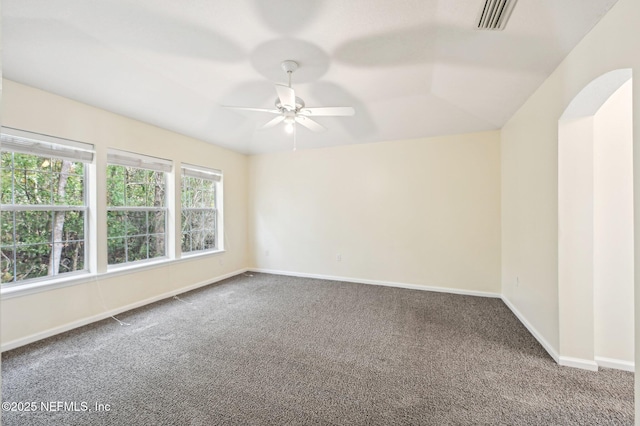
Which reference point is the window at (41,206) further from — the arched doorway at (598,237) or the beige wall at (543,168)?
the arched doorway at (598,237)

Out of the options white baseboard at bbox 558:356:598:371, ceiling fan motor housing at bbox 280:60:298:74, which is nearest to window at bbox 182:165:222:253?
ceiling fan motor housing at bbox 280:60:298:74

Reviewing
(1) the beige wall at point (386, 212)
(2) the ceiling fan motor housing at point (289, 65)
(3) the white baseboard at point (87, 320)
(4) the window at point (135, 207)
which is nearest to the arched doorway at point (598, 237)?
(1) the beige wall at point (386, 212)

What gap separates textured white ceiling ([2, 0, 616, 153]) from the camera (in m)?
2.15

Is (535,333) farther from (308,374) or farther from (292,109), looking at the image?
(292,109)

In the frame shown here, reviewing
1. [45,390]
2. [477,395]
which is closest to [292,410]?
[477,395]

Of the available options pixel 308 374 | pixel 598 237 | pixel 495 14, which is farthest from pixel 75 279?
pixel 598 237

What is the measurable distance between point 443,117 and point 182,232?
411 cm

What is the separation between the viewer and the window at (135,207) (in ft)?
11.9

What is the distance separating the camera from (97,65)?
2736mm

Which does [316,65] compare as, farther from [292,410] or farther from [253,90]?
[292,410]

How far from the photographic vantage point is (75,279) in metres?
3.17

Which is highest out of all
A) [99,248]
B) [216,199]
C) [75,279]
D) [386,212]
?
[216,199]

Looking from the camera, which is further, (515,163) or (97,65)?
(515,163)

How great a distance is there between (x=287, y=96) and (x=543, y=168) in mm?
2483
